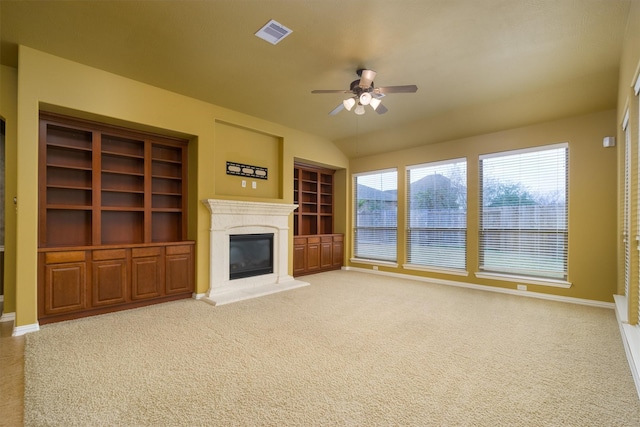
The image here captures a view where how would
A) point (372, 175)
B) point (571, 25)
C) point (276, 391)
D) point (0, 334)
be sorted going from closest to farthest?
1. point (276, 391)
2. point (571, 25)
3. point (0, 334)
4. point (372, 175)

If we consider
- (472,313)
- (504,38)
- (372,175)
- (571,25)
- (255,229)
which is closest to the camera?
(571,25)

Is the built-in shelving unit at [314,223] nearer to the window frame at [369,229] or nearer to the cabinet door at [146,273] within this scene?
the window frame at [369,229]

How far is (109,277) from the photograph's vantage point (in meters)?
3.80

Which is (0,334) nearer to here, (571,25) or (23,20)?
(23,20)

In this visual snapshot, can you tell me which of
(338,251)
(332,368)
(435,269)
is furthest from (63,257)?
(435,269)

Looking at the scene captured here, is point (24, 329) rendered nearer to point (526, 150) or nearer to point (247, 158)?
point (247, 158)

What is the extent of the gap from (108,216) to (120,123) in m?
1.37

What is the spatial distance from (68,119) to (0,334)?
2595 millimetres

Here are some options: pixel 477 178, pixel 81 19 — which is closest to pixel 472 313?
pixel 477 178

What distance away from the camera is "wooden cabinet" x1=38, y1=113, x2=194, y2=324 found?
3.58 meters

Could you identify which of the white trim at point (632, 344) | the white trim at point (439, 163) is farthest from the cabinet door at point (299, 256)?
the white trim at point (632, 344)

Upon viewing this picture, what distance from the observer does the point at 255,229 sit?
5312 mm

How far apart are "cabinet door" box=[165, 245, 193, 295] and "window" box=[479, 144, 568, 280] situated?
508 cm

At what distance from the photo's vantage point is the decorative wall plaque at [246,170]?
5129mm
